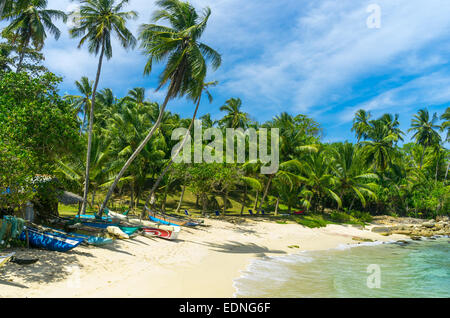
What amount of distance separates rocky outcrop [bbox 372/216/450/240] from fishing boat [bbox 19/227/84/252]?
27.0 meters

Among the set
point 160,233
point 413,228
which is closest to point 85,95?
point 160,233

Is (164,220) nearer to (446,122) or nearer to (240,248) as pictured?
(240,248)

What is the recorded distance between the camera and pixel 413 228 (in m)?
30.3

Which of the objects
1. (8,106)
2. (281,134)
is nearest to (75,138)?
(8,106)

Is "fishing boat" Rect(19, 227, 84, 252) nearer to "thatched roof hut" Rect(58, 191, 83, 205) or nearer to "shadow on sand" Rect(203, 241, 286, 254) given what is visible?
"thatched roof hut" Rect(58, 191, 83, 205)

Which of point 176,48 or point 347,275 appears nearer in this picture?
point 347,275

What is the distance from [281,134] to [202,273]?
20999mm

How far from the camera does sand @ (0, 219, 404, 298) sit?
707cm

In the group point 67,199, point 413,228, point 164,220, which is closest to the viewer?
point 67,199

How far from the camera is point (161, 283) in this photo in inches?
328

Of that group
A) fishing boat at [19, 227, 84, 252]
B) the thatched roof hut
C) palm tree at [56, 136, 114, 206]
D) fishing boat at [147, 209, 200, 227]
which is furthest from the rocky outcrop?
fishing boat at [19, 227, 84, 252]

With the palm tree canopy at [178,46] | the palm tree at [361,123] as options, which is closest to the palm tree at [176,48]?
the palm tree canopy at [178,46]

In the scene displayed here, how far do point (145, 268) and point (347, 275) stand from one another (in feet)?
27.0

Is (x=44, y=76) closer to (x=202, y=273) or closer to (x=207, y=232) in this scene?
(x=202, y=273)
